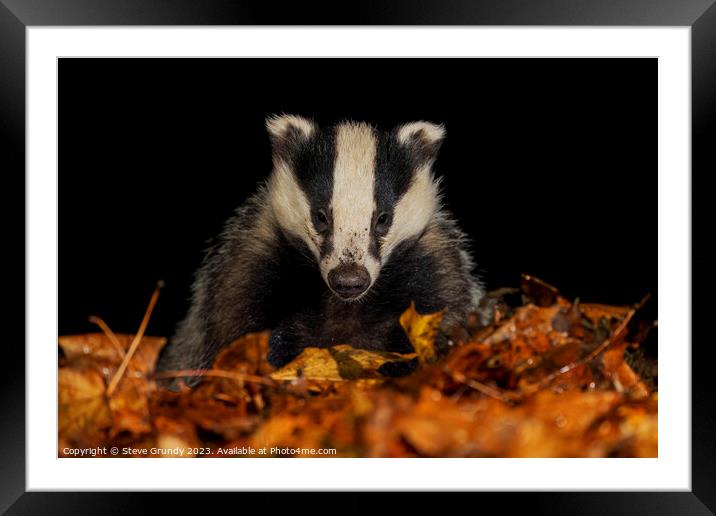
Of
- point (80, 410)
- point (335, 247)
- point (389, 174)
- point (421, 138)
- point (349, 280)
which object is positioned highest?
point (421, 138)

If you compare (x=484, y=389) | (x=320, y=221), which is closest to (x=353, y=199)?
(x=320, y=221)

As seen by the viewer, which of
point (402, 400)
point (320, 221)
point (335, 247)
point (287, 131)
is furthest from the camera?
point (287, 131)

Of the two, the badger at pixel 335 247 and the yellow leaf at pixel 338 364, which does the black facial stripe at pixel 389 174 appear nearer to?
the badger at pixel 335 247

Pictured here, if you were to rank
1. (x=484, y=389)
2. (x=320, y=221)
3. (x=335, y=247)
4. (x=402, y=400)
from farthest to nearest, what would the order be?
(x=320, y=221) → (x=335, y=247) → (x=484, y=389) → (x=402, y=400)

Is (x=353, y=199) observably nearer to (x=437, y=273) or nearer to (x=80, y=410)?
(x=437, y=273)

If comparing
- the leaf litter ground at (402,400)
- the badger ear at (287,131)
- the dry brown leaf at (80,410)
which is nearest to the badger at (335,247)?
the badger ear at (287,131)

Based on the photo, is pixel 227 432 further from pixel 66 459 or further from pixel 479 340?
pixel 479 340

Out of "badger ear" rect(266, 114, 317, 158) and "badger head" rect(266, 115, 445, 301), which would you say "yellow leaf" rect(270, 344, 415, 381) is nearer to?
"badger head" rect(266, 115, 445, 301)

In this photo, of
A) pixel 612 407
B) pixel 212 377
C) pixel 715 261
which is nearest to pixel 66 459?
pixel 212 377
